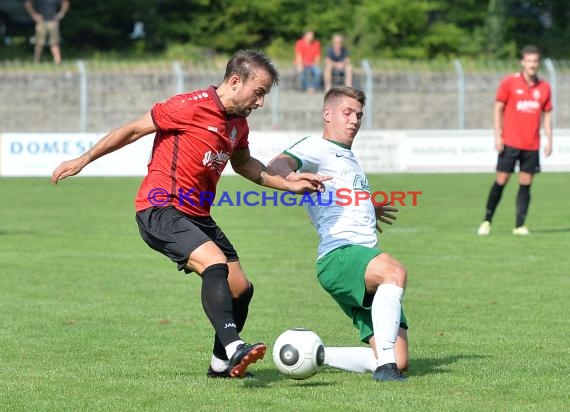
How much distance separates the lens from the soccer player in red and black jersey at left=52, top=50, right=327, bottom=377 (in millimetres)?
6359

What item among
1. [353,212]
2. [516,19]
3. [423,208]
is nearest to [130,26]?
[516,19]

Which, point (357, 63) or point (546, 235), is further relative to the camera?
point (357, 63)

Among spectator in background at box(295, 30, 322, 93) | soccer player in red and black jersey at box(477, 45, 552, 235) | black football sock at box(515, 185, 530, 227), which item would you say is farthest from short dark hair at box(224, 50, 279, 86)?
spectator in background at box(295, 30, 322, 93)

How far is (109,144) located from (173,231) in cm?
61

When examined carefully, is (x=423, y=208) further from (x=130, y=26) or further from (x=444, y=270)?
(x=130, y=26)

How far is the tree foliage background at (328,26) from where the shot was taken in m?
36.3

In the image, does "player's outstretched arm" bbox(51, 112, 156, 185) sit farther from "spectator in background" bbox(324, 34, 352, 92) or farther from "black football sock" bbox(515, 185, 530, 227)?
"spectator in background" bbox(324, 34, 352, 92)

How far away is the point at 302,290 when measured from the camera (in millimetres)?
10875

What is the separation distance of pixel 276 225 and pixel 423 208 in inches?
133

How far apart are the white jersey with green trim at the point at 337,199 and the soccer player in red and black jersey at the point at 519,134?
854 cm

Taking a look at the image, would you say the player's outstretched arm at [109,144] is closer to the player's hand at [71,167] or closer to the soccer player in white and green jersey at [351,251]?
the player's hand at [71,167]

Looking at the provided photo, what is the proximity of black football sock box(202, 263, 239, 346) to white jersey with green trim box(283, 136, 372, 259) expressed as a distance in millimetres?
772

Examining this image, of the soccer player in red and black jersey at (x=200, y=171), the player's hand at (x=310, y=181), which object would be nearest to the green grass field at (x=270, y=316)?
the soccer player in red and black jersey at (x=200, y=171)

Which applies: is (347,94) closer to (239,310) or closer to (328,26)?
(239,310)
